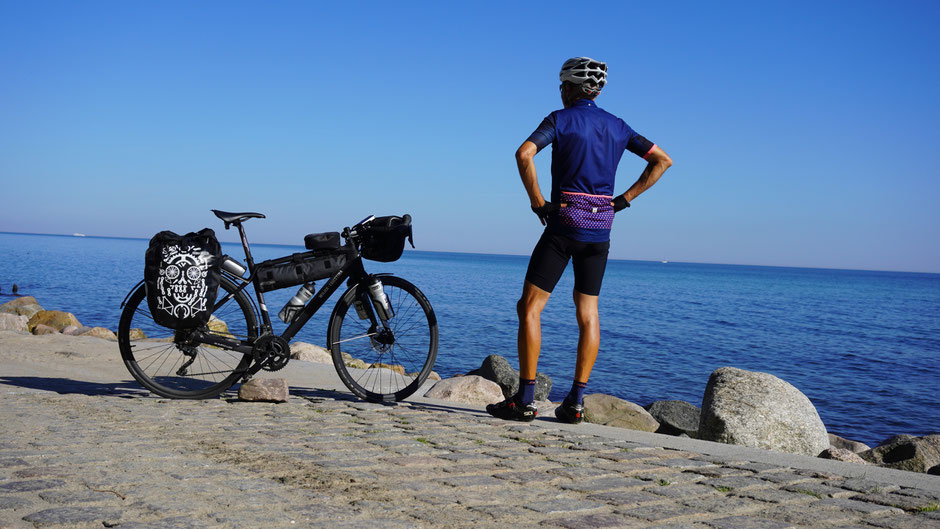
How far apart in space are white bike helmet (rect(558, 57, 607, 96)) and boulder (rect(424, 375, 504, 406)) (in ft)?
10.4

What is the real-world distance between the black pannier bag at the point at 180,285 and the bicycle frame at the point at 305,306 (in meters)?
0.18

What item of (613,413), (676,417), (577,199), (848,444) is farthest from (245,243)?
(848,444)

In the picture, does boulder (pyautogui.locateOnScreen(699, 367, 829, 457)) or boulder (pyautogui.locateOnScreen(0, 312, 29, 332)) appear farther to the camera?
boulder (pyautogui.locateOnScreen(0, 312, 29, 332))

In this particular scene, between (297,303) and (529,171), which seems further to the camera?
(297,303)

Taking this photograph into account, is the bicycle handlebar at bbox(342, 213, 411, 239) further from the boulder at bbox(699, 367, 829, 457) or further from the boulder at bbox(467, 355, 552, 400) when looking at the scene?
the boulder at bbox(467, 355, 552, 400)

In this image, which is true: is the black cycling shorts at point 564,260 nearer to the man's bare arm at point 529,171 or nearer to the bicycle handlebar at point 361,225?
the man's bare arm at point 529,171

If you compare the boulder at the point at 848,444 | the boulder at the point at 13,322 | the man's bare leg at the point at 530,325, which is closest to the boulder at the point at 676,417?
the boulder at the point at 848,444

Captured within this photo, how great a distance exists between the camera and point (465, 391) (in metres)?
7.42

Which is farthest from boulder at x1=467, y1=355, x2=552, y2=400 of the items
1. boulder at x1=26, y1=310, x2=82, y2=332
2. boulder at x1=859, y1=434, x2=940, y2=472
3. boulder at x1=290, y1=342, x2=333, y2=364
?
boulder at x1=26, y1=310, x2=82, y2=332

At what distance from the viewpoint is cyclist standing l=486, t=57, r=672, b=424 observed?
5.27 meters

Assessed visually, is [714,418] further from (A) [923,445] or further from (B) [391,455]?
(B) [391,455]

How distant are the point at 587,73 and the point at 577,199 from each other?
0.90 meters

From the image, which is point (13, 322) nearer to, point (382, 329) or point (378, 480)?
point (382, 329)

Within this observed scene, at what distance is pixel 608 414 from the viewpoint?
815 cm
